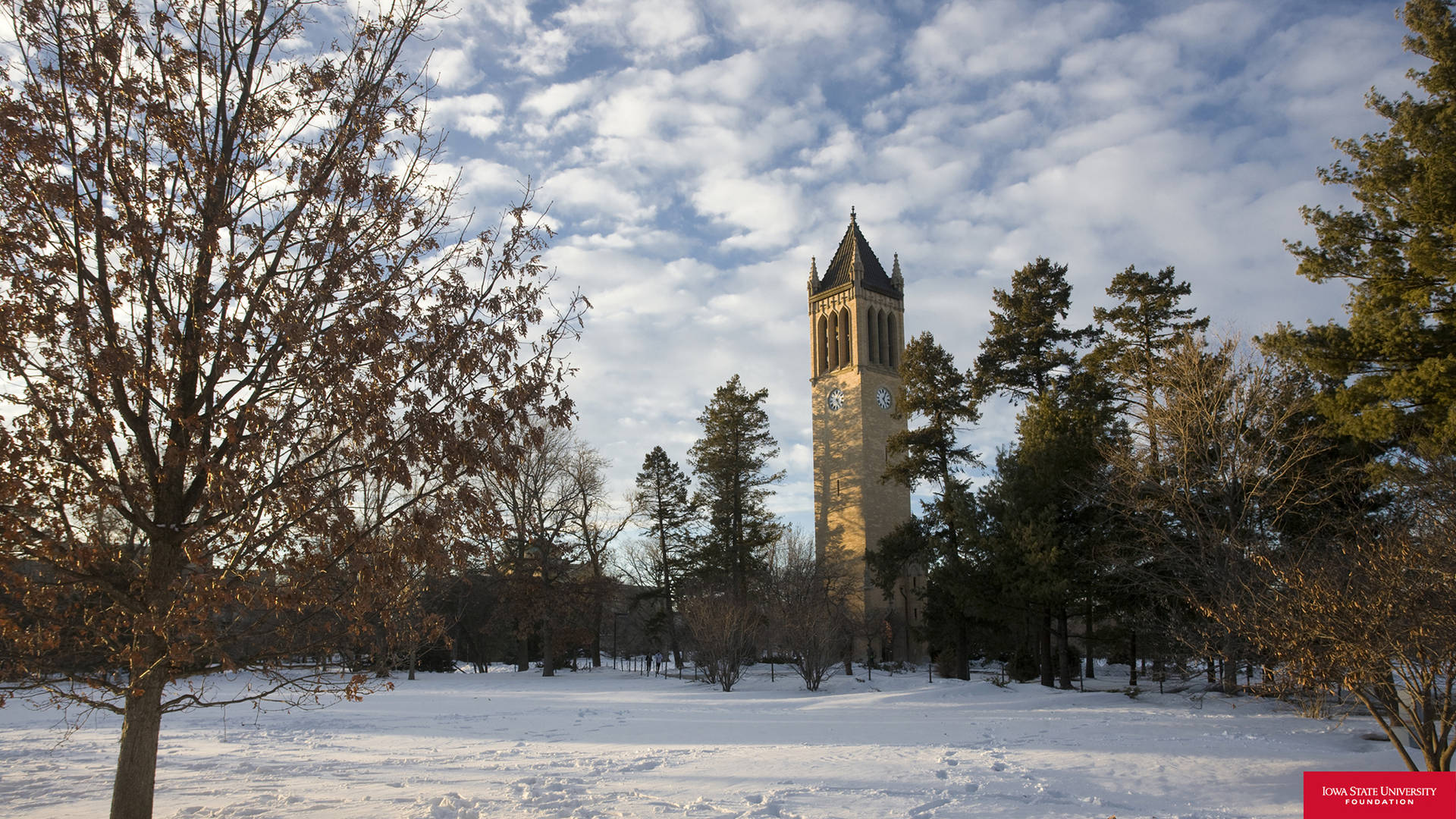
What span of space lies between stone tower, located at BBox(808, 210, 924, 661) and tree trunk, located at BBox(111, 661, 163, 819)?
36.1m

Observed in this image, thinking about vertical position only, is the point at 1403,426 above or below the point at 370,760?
above

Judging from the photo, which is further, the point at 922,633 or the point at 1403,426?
the point at 922,633

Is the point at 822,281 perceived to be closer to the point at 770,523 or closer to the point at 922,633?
the point at 770,523

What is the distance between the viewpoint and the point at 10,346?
191 inches

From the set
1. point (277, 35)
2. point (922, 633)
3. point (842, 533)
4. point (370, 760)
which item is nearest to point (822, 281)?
point (842, 533)

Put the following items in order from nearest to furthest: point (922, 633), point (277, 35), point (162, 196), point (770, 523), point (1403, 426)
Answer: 1. point (162, 196)
2. point (277, 35)
3. point (1403, 426)
4. point (922, 633)
5. point (770, 523)

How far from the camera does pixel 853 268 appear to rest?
4800cm

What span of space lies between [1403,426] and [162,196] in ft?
63.2

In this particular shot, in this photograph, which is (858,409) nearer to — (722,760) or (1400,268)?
(1400,268)

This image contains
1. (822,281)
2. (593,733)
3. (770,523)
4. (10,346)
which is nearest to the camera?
(10,346)

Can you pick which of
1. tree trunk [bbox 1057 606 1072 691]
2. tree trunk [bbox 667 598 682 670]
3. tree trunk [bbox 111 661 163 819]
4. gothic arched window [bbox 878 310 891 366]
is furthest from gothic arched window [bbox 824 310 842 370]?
tree trunk [bbox 111 661 163 819]

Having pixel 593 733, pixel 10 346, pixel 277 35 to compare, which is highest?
pixel 277 35

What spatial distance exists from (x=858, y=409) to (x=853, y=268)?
7.71 m

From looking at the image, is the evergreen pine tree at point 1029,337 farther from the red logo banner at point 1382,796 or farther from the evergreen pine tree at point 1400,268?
the red logo banner at point 1382,796
